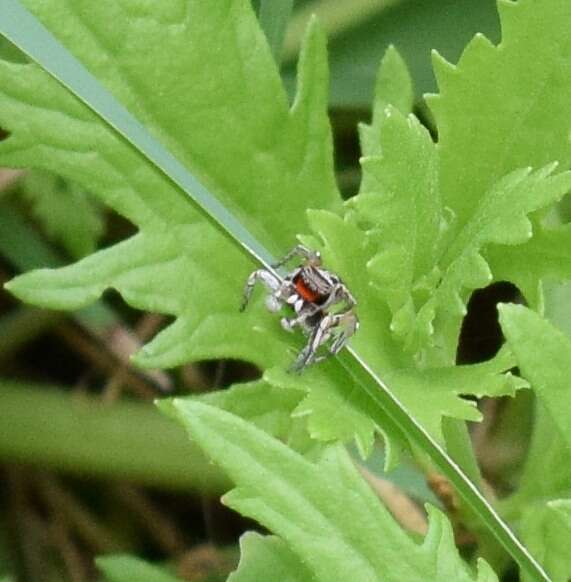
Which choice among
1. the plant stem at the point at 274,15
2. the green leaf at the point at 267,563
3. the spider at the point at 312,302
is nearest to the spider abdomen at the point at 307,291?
the spider at the point at 312,302

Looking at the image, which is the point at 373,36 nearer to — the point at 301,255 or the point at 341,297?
the point at 301,255

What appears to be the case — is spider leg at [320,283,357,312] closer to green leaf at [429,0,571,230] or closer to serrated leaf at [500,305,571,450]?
green leaf at [429,0,571,230]

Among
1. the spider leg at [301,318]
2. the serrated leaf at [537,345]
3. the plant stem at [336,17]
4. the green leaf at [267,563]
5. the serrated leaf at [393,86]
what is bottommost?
the green leaf at [267,563]

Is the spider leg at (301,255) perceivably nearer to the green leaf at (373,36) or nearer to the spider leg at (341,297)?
the spider leg at (341,297)

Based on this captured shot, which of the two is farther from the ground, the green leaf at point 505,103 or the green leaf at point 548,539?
the green leaf at point 505,103

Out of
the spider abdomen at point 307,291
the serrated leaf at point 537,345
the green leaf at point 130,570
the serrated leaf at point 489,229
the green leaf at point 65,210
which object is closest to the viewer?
the serrated leaf at point 537,345

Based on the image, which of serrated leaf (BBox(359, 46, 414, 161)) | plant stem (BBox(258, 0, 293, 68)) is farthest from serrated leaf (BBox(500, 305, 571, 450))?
plant stem (BBox(258, 0, 293, 68))

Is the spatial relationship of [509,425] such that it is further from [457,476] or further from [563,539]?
[457,476]
